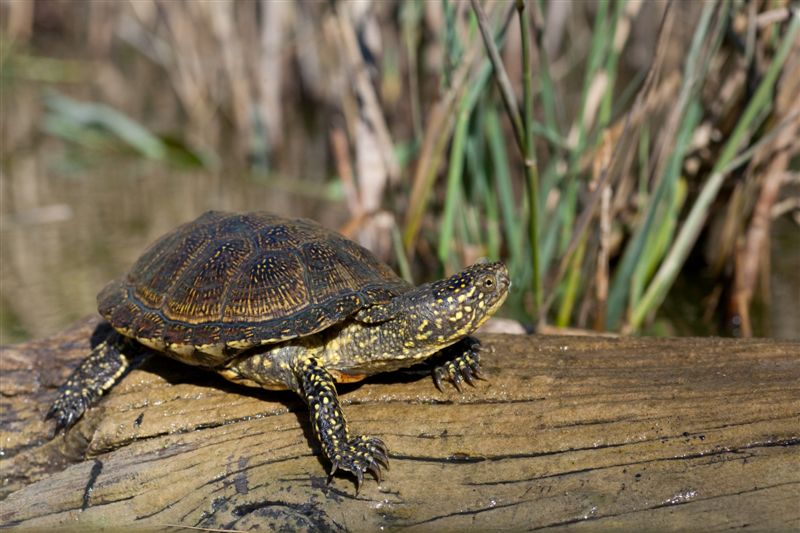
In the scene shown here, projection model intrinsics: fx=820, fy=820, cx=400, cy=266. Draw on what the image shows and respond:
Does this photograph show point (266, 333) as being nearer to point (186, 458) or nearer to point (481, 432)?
point (186, 458)

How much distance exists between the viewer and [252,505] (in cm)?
256

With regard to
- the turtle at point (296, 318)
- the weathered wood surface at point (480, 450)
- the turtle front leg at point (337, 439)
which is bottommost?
the weathered wood surface at point (480, 450)

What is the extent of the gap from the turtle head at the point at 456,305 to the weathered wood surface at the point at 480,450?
24 centimetres

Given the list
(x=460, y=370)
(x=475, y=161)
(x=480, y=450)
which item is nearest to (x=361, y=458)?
(x=480, y=450)

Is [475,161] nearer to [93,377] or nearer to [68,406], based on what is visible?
[93,377]

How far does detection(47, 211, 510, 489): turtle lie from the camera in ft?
8.98

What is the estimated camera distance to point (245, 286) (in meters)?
2.94

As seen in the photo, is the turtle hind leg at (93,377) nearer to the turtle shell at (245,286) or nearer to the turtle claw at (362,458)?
the turtle shell at (245,286)

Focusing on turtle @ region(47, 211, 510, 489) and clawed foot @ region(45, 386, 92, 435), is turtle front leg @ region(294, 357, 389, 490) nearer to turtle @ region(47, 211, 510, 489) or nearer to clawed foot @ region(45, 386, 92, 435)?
turtle @ region(47, 211, 510, 489)

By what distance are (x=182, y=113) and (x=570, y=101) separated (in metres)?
4.46

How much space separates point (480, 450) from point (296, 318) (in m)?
0.76

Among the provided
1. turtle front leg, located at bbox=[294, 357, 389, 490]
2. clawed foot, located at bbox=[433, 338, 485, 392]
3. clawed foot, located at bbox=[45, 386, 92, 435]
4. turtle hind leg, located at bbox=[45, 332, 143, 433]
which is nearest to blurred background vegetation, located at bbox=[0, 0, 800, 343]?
clawed foot, located at bbox=[433, 338, 485, 392]

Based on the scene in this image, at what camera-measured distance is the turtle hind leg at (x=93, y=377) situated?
10.1 feet

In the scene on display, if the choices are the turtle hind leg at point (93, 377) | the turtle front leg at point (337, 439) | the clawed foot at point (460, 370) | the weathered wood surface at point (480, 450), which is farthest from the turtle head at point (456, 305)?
the turtle hind leg at point (93, 377)
